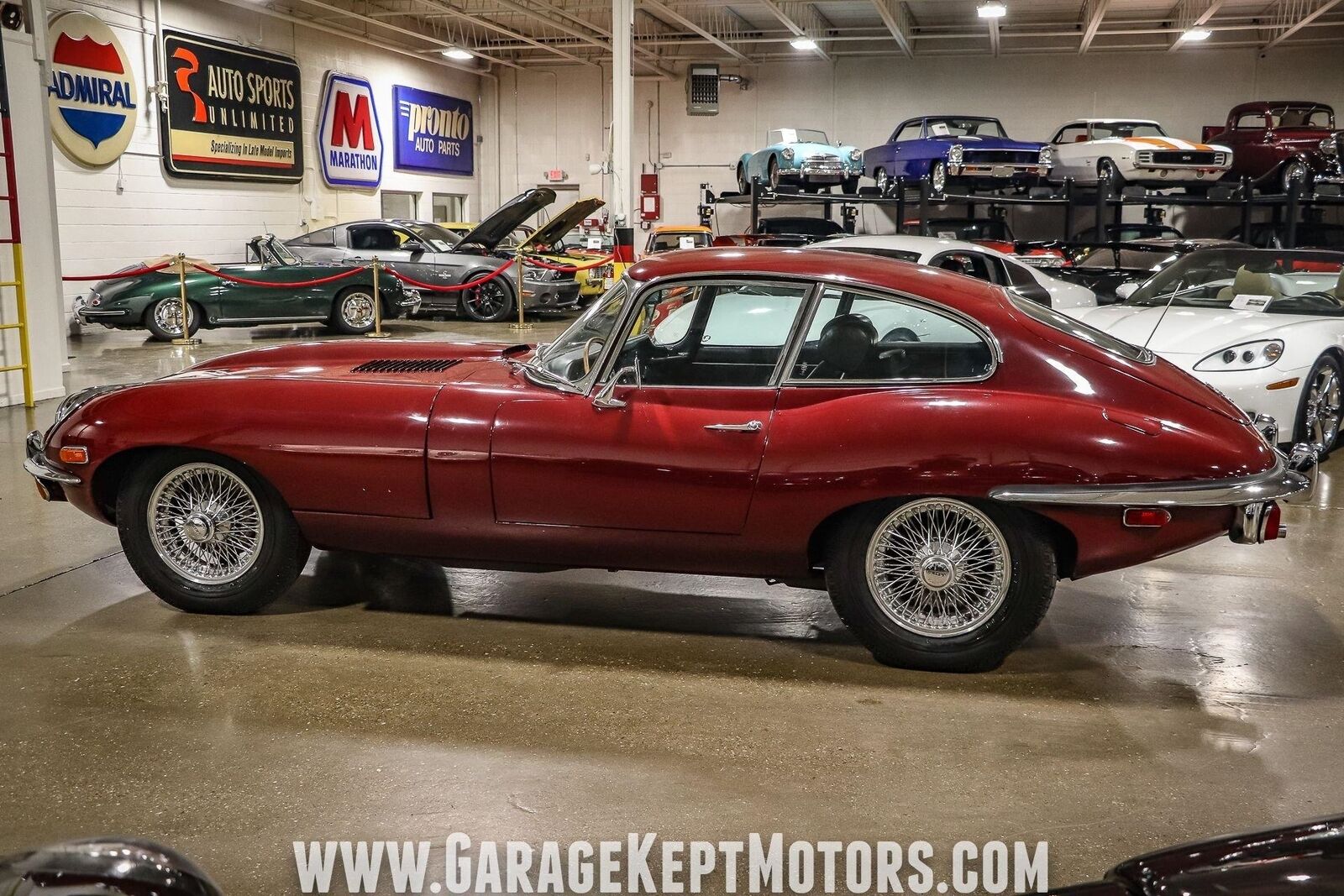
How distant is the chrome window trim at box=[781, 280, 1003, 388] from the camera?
3859 millimetres

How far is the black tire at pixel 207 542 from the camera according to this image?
4293 millimetres

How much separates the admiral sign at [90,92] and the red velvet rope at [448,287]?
434 cm

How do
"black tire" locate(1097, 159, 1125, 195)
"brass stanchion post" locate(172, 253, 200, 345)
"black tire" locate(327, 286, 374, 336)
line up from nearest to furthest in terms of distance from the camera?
"brass stanchion post" locate(172, 253, 200, 345) → "black tire" locate(1097, 159, 1125, 195) → "black tire" locate(327, 286, 374, 336)

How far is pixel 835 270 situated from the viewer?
4047 millimetres

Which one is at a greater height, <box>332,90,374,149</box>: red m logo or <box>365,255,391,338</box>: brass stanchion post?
<box>332,90,374,149</box>: red m logo

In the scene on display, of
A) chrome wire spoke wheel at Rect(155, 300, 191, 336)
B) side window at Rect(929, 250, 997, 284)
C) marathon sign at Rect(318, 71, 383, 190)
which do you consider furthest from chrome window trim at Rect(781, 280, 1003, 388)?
marathon sign at Rect(318, 71, 383, 190)

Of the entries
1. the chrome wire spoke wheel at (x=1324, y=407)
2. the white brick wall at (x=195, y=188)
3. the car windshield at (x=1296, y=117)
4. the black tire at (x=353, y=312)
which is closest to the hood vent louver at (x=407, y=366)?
the chrome wire spoke wheel at (x=1324, y=407)

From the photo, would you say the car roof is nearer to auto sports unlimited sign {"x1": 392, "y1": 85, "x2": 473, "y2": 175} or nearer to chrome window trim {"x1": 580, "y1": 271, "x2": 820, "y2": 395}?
chrome window trim {"x1": 580, "y1": 271, "x2": 820, "y2": 395}

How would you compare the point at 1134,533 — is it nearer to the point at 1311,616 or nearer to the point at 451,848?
the point at 1311,616

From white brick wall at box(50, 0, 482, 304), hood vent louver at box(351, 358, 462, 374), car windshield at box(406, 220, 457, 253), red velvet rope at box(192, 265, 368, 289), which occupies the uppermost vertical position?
white brick wall at box(50, 0, 482, 304)

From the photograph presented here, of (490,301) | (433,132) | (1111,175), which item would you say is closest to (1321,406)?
(1111,175)

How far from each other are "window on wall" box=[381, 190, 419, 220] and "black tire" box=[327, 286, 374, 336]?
10.5m

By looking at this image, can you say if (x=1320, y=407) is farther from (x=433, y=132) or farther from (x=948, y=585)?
(x=433, y=132)

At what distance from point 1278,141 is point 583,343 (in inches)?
659
